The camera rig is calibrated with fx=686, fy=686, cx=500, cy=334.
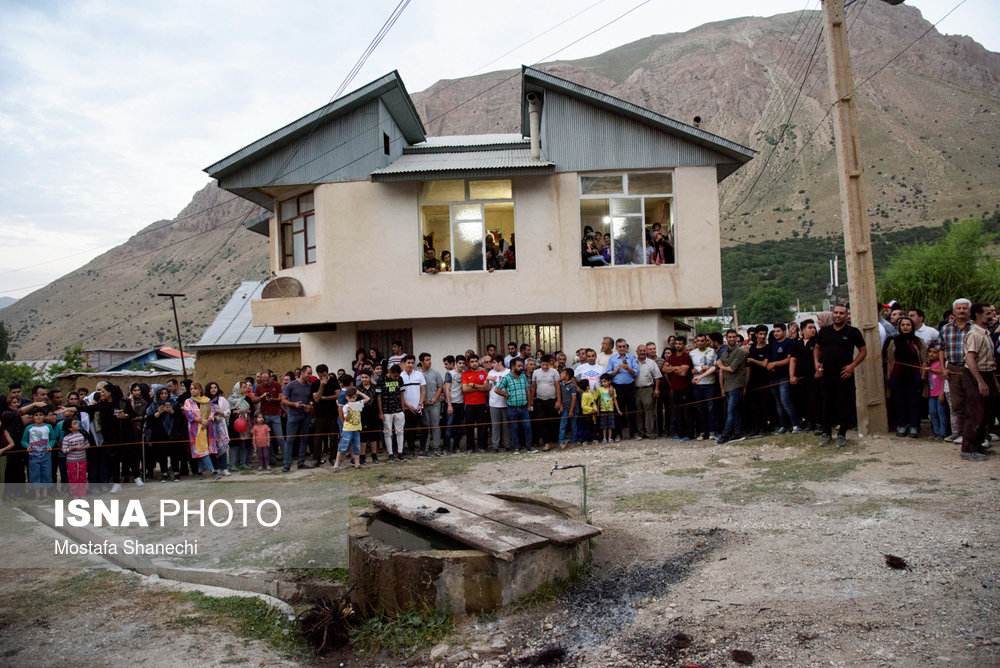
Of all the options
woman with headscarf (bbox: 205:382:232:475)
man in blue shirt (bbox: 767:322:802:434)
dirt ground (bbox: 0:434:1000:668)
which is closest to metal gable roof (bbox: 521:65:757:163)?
man in blue shirt (bbox: 767:322:802:434)

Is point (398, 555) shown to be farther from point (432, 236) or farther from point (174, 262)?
point (174, 262)

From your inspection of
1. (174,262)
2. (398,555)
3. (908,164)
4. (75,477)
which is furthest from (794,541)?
(174,262)

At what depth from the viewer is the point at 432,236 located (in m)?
16.4

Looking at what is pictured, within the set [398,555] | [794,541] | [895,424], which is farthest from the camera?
[895,424]

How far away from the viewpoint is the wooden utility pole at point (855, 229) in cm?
999

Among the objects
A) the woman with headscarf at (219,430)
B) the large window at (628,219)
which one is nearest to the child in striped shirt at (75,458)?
the woman with headscarf at (219,430)

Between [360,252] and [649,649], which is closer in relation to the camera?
[649,649]

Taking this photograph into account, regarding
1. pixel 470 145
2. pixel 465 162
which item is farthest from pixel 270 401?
pixel 470 145

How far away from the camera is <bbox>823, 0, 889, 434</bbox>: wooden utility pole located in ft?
32.8

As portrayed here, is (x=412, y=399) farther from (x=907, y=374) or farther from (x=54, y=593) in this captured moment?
Answer: (x=907, y=374)

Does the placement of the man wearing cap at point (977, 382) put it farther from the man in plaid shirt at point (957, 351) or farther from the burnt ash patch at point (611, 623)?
the burnt ash patch at point (611, 623)

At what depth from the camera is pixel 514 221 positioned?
16031mm

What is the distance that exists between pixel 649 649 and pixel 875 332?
7430 mm

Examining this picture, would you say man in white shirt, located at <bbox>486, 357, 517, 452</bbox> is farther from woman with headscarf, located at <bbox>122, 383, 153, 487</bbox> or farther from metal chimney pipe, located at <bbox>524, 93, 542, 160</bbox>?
woman with headscarf, located at <bbox>122, 383, 153, 487</bbox>
